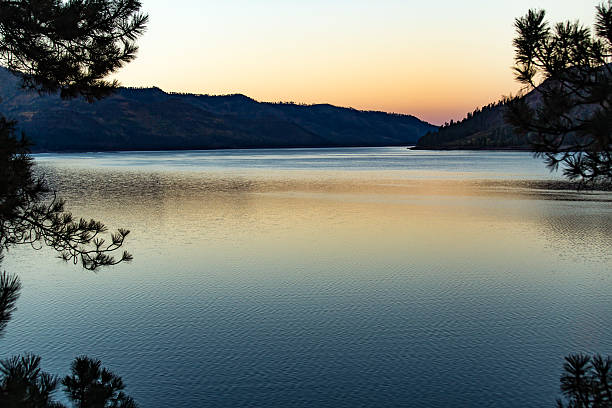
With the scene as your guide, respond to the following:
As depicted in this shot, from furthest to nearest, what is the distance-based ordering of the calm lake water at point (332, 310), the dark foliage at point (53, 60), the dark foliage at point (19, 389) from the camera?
the calm lake water at point (332, 310) < the dark foliage at point (53, 60) < the dark foliage at point (19, 389)

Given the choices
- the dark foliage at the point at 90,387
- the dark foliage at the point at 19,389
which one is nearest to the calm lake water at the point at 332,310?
the dark foliage at the point at 90,387

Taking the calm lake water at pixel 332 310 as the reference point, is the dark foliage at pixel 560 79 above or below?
above

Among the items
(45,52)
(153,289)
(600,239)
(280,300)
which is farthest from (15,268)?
(600,239)

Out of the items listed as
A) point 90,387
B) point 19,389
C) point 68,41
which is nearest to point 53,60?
point 68,41

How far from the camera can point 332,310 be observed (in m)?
14.0

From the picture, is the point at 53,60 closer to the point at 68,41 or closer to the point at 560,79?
the point at 68,41

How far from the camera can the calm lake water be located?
33.0 feet

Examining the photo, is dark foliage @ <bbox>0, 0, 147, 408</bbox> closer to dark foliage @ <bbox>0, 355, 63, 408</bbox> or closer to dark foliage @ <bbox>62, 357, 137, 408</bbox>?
dark foliage @ <bbox>62, 357, 137, 408</bbox>

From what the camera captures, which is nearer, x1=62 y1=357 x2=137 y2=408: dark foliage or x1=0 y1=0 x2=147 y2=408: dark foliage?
x1=62 y1=357 x2=137 y2=408: dark foliage

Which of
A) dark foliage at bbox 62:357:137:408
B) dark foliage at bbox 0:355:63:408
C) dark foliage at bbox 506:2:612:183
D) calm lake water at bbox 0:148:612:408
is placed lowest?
calm lake water at bbox 0:148:612:408

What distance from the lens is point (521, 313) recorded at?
13.8m

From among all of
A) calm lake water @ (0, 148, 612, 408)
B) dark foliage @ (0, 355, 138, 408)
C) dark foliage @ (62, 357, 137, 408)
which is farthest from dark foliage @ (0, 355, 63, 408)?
calm lake water @ (0, 148, 612, 408)

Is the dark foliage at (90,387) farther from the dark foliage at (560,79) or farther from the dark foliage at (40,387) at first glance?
the dark foliage at (560,79)

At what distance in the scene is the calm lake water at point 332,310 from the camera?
10.0 metres
